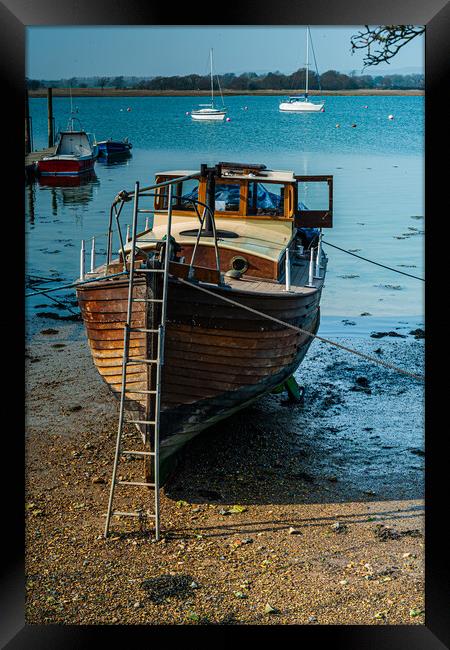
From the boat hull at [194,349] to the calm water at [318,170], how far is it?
8.30m

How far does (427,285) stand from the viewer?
6.17 meters

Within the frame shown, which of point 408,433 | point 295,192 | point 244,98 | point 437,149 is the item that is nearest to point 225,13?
point 437,149

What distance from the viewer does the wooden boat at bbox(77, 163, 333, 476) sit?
27.1 ft

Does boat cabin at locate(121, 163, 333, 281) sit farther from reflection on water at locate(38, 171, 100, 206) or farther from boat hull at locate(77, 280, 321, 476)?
reflection on water at locate(38, 171, 100, 206)

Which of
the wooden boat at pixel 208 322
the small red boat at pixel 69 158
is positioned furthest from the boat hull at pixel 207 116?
the wooden boat at pixel 208 322

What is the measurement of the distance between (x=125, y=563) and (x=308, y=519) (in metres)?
1.78

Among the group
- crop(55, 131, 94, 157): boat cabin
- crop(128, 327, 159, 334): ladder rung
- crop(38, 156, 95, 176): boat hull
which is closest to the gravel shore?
crop(128, 327, 159, 334): ladder rung

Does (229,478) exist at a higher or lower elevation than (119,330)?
lower

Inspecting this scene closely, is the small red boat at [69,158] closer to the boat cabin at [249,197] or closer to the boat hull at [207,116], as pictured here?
the boat hull at [207,116]

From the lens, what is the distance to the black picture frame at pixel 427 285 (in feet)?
19.4

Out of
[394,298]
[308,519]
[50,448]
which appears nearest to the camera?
[308,519]

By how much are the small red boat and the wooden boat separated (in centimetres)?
1998

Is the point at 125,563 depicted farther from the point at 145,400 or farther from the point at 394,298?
the point at 394,298

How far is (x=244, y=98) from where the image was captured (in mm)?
52062
